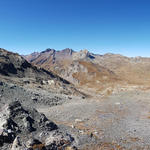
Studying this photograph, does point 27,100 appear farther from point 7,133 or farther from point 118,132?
point 118,132

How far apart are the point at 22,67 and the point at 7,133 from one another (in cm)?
5380

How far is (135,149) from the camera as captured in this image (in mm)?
12070

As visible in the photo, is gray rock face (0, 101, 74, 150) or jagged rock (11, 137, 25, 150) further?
Answer: gray rock face (0, 101, 74, 150)

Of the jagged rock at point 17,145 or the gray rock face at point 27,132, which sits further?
the gray rock face at point 27,132

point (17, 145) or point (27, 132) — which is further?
point (27, 132)

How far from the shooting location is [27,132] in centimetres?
1195

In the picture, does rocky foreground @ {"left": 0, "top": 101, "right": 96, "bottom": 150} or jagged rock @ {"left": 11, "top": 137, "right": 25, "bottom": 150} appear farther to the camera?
rocky foreground @ {"left": 0, "top": 101, "right": 96, "bottom": 150}

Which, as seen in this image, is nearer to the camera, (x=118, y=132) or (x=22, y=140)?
(x=22, y=140)

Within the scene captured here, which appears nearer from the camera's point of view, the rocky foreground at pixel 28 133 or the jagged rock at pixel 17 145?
the jagged rock at pixel 17 145

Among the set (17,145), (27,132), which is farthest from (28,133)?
(17,145)

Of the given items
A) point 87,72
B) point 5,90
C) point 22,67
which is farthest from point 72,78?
point 5,90

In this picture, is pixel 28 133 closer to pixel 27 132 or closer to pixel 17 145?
pixel 27 132

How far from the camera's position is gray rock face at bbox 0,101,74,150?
10.0m

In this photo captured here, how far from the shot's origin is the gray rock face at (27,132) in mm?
10030
